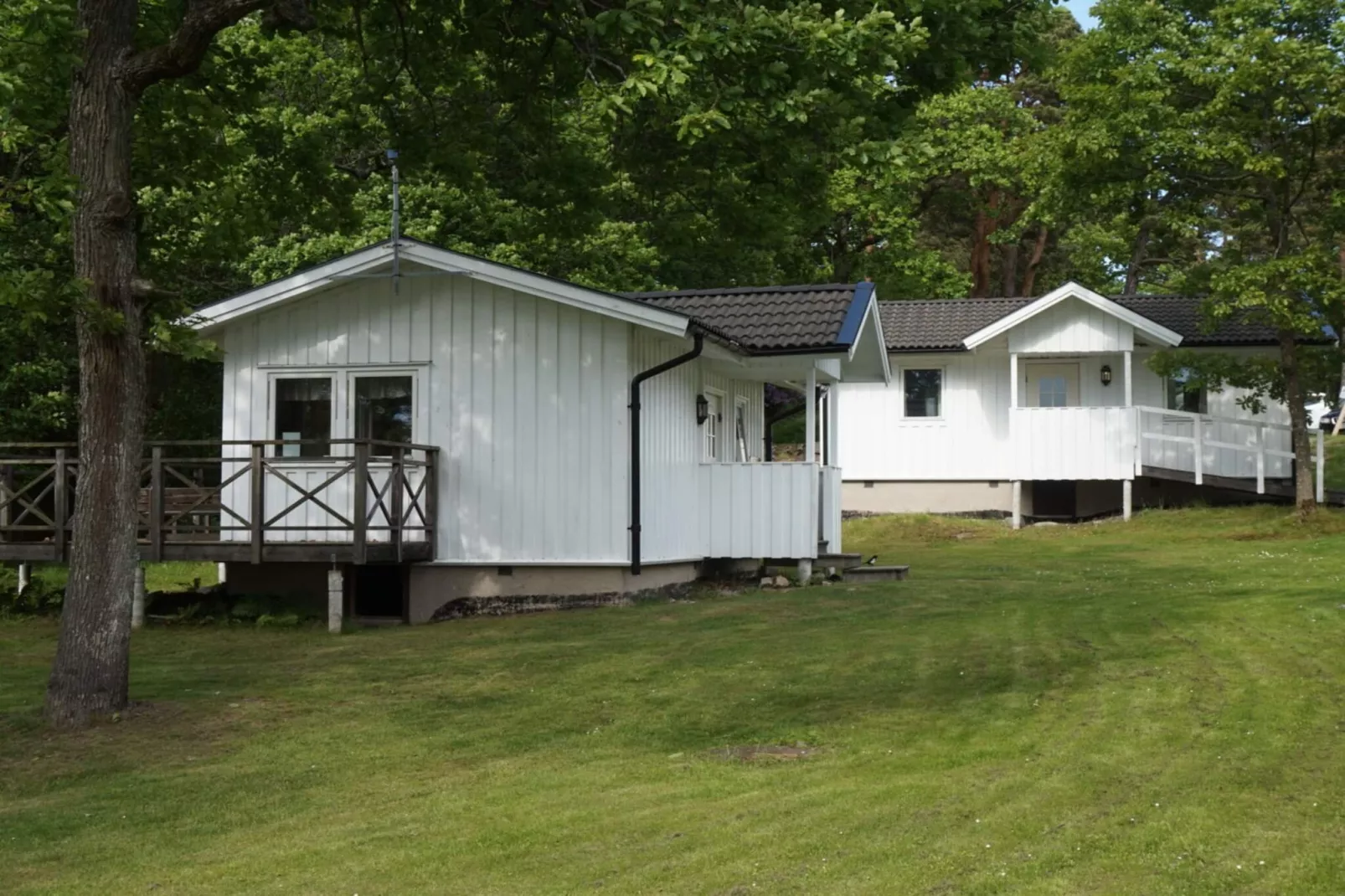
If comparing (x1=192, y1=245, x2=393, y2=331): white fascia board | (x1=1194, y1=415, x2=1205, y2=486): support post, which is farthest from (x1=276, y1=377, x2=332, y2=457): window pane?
(x1=1194, y1=415, x2=1205, y2=486): support post

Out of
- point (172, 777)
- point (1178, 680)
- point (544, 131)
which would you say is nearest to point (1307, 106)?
point (544, 131)

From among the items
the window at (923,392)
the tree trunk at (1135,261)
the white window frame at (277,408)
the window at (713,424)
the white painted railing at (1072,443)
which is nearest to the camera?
the white window frame at (277,408)

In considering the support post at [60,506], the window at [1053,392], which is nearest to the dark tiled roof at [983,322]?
the window at [1053,392]

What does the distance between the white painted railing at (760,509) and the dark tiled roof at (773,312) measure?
5.08 feet

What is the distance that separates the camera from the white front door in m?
30.3

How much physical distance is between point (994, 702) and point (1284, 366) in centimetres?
1757

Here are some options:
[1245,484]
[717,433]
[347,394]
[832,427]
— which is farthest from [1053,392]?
[347,394]

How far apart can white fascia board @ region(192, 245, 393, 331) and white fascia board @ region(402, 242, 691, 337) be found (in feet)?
1.55

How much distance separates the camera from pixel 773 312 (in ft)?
60.5

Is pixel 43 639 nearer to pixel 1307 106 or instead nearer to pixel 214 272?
pixel 214 272

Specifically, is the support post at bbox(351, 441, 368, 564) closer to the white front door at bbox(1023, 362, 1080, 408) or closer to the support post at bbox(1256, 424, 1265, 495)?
the support post at bbox(1256, 424, 1265, 495)

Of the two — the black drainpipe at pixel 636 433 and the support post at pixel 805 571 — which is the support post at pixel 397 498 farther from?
the support post at pixel 805 571

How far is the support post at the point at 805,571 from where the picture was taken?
61.4ft

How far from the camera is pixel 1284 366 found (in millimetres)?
25953
